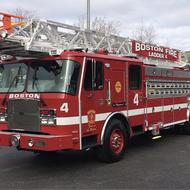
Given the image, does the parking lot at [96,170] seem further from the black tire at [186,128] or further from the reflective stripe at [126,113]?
the black tire at [186,128]

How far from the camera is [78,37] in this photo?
28.8 feet

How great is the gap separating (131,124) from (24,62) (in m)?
2.84

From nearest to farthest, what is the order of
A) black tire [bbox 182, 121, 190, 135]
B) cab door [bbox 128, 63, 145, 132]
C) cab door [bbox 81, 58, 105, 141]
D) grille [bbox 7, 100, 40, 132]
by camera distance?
grille [bbox 7, 100, 40, 132] → cab door [bbox 81, 58, 105, 141] → cab door [bbox 128, 63, 145, 132] → black tire [bbox 182, 121, 190, 135]

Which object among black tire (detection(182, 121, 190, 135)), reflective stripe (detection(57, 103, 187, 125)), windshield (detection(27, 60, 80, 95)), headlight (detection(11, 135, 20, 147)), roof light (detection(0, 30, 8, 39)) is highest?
roof light (detection(0, 30, 8, 39))

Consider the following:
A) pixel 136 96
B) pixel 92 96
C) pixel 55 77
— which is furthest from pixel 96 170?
pixel 136 96

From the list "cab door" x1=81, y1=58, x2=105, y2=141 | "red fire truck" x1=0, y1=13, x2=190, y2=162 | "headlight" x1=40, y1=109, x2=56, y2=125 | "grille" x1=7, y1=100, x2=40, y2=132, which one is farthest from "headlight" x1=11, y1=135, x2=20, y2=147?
"cab door" x1=81, y1=58, x2=105, y2=141

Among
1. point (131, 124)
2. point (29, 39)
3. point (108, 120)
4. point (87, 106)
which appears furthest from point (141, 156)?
point (29, 39)

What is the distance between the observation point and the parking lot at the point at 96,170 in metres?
6.73

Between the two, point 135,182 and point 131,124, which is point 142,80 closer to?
point 131,124

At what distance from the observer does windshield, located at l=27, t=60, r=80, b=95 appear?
24.0ft

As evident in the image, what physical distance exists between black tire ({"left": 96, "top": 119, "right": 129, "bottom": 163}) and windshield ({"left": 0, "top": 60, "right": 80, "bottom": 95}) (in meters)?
1.40

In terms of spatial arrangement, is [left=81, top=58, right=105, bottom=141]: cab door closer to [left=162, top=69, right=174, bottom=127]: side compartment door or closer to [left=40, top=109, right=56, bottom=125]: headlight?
[left=40, top=109, right=56, bottom=125]: headlight

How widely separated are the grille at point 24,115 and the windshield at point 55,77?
31cm

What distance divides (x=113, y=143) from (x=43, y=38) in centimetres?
264
